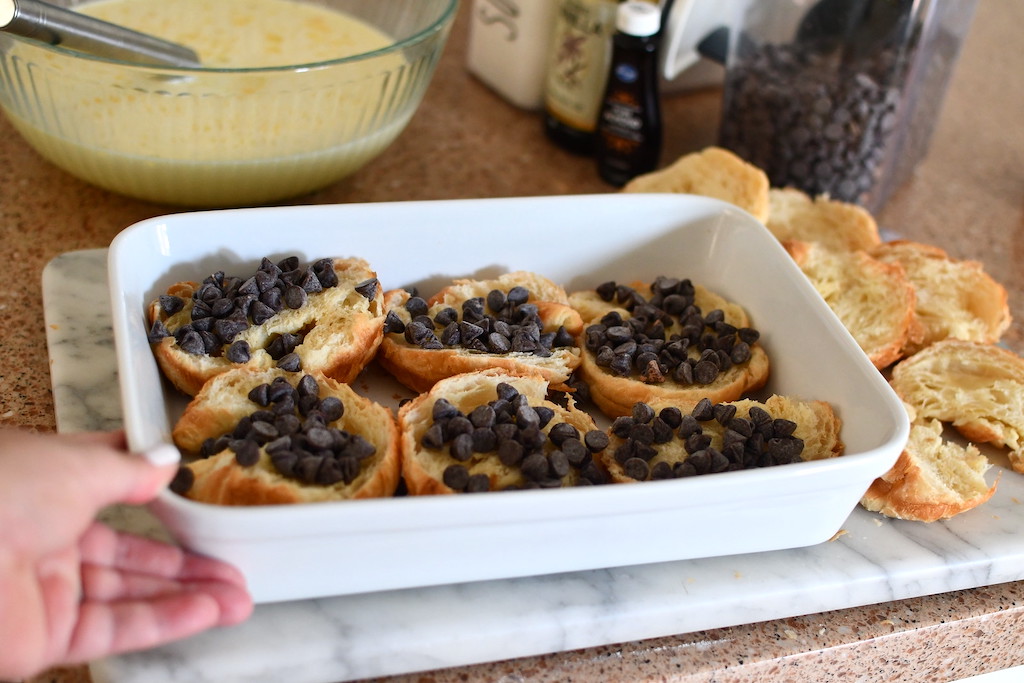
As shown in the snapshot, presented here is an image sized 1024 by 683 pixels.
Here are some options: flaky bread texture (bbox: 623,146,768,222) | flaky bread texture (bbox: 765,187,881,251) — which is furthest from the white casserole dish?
flaky bread texture (bbox: 765,187,881,251)

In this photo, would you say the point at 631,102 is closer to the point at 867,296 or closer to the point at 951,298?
the point at 867,296

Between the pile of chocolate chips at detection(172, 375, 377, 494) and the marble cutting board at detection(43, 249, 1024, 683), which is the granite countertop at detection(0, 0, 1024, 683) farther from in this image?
the pile of chocolate chips at detection(172, 375, 377, 494)

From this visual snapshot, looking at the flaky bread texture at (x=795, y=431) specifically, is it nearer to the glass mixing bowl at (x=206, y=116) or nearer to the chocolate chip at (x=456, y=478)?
the chocolate chip at (x=456, y=478)

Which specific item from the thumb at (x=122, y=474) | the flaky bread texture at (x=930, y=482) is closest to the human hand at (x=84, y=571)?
the thumb at (x=122, y=474)

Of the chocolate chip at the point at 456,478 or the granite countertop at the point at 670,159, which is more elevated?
the chocolate chip at the point at 456,478

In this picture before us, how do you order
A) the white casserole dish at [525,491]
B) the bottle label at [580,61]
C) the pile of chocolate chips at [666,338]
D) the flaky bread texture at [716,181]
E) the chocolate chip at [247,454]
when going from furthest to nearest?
the bottle label at [580,61]
the flaky bread texture at [716,181]
the pile of chocolate chips at [666,338]
the chocolate chip at [247,454]
the white casserole dish at [525,491]

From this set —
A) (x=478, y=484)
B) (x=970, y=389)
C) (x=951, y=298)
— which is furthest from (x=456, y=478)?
(x=951, y=298)

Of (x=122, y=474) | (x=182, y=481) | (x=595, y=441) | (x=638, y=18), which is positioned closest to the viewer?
(x=122, y=474)
